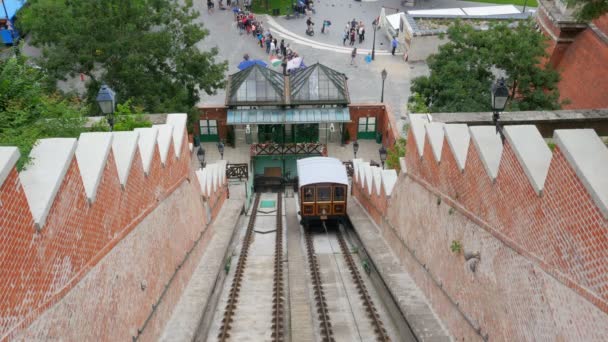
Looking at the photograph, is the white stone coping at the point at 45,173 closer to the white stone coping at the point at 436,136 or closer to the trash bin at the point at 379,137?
the white stone coping at the point at 436,136

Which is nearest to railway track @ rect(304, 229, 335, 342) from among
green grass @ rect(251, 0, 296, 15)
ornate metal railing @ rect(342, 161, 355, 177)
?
ornate metal railing @ rect(342, 161, 355, 177)

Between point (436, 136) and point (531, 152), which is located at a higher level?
point (531, 152)

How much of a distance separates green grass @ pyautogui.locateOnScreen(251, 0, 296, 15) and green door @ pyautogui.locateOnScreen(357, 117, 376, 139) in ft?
62.4

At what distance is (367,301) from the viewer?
10234mm

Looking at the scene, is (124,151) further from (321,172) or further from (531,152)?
(321,172)

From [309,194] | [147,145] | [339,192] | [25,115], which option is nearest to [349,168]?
[339,192]

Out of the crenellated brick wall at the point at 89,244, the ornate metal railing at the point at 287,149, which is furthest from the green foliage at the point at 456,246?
the ornate metal railing at the point at 287,149

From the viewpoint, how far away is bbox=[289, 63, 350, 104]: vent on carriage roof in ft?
82.8

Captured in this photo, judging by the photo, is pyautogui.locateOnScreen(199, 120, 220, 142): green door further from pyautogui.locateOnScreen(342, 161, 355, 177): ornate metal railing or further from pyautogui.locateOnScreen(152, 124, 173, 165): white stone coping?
pyautogui.locateOnScreen(152, 124, 173, 165): white stone coping

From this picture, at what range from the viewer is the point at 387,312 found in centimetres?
988

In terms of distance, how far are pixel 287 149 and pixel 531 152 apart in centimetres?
2001

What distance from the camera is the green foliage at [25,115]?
587 cm

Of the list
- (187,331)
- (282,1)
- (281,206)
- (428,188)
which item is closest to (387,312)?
(428,188)

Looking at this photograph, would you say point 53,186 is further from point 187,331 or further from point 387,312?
point 387,312
